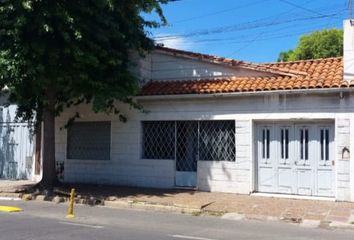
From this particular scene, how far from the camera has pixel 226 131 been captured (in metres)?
15.9

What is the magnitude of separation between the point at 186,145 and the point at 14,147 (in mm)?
7896

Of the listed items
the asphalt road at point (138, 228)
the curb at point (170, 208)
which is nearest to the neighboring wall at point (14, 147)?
the curb at point (170, 208)

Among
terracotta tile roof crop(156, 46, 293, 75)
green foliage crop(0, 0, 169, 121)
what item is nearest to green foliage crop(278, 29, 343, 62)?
terracotta tile roof crop(156, 46, 293, 75)

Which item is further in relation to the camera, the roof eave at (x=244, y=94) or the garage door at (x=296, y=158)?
the garage door at (x=296, y=158)

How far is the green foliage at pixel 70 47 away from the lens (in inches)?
549

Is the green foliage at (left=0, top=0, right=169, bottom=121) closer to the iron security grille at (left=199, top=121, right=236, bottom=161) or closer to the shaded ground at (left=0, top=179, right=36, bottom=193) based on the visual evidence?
the iron security grille at (left=199, top=121, right=236, bottom=161)

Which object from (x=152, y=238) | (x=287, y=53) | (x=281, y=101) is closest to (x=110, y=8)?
(x=281, y=101)

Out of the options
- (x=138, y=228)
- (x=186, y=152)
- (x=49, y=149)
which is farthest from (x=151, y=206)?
(x=49, y=149)

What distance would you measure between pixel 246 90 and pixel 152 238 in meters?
7.07

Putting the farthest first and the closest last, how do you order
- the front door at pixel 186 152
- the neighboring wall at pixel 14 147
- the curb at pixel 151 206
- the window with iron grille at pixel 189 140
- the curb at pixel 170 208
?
the neighboring wall at pixel 14 147, the front door at pixel 186 152, the window with iron grille at pixel 189 140, the curb at pixel 151 206, the curb at pixel 170 208

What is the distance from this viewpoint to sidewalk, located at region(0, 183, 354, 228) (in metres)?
11.6

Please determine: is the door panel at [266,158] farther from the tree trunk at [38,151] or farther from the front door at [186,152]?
the tree trunk at [38,151]

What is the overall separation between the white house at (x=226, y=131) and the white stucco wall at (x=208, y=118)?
0.03m

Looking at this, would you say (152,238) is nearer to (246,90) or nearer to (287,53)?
(246,90)
